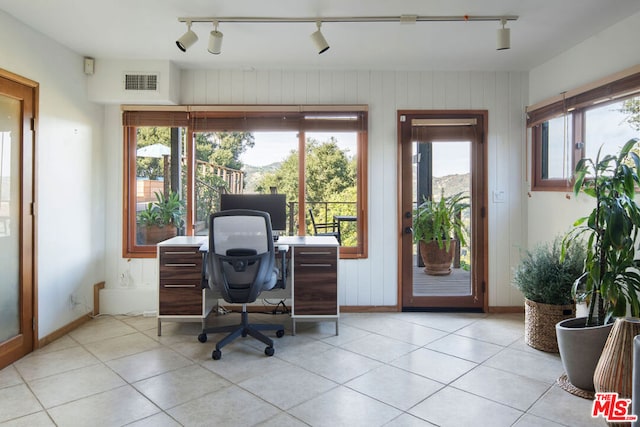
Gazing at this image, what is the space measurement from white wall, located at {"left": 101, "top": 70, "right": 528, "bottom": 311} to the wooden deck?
0.86ft

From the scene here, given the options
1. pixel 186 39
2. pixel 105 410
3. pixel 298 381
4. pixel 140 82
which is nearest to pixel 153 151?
pixel 140 82

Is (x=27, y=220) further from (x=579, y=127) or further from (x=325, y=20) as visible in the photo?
(x=579, y=127)

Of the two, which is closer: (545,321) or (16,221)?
(16,221)

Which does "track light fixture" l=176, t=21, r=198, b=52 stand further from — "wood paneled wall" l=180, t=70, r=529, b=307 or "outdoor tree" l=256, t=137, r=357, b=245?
"outdoor tree" l=256, t=137, r=357, b=245

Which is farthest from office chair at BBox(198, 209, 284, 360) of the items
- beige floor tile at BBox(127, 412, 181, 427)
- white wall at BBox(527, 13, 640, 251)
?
white wall at BBox(527, 13, 640, 251)

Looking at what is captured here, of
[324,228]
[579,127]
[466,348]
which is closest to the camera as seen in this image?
[466,348]

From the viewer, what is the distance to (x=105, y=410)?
2316 millimetres

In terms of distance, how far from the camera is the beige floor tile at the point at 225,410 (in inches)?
86.7

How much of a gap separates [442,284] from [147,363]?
2891 millimetres

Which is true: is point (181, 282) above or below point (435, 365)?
above

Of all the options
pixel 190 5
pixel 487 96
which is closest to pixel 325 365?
pixel 190 5

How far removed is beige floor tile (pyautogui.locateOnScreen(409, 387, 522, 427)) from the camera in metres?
2.19

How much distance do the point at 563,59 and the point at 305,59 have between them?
7.64 feet

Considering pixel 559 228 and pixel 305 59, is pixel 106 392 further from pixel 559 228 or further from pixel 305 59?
pixel 559 228
